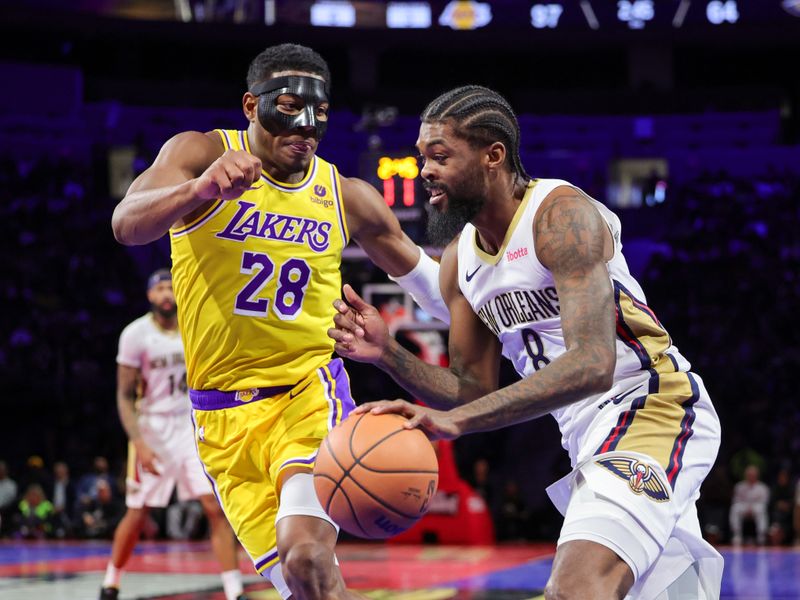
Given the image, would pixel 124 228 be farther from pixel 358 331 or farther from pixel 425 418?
pixel 425 418

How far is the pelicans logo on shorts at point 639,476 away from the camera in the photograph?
3064 millimetres

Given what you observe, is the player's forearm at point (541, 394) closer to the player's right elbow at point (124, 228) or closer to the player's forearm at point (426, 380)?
the player's forearm at point (426, 380)

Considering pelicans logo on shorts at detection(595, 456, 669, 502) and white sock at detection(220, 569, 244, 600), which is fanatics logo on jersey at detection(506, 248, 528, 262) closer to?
pelicans logo on shorts at detection(595, 456, 669, 502)

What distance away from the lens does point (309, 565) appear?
12.1ft

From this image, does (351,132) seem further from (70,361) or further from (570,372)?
(570,372)

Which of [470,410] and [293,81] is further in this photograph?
[293,81]

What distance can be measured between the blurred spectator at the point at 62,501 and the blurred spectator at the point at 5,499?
1.62ft

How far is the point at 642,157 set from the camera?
21.5m

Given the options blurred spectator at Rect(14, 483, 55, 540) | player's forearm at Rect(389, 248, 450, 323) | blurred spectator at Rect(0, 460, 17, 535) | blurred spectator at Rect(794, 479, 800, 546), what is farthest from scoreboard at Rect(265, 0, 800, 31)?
player's forearm at Rect(389, 248, 450, 323)

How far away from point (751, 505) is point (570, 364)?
10.7 metres

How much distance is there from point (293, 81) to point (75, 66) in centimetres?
1869

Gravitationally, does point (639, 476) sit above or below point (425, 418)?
below

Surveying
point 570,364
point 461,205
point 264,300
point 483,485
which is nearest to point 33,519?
point 483,485

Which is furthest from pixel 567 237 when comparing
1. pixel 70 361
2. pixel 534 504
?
pixel 70 361
